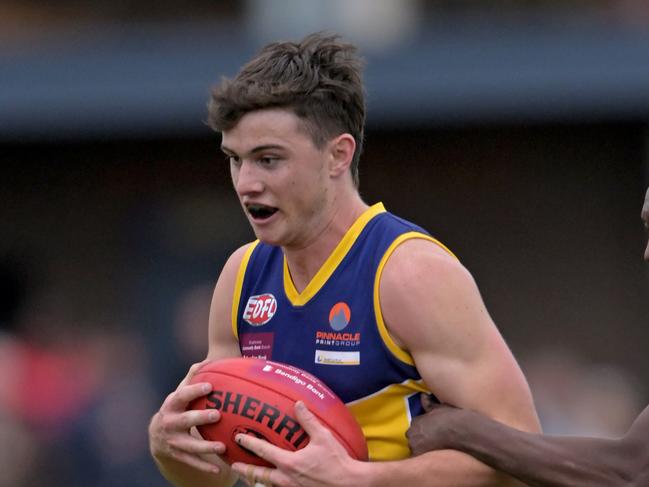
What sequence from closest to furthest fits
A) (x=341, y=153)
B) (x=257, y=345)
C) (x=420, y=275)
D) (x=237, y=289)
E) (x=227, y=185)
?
(x=420, y=275), (x=341, y=153), (x=257, y=345), (x=237, y=289), (x=227, y=185)

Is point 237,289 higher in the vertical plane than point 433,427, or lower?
higher

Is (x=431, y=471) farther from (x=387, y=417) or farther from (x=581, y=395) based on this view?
(x=581, y=395)

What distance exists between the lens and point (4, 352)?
1329 centimetres

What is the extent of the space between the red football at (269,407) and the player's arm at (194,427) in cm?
4

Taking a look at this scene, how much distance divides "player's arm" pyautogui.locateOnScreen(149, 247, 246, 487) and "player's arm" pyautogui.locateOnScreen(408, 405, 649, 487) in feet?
2.41

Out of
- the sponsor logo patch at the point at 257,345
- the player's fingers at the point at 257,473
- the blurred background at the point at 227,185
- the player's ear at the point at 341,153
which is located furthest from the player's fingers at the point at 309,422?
the blurred background at the point at 227,185

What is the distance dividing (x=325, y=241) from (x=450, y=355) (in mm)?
679

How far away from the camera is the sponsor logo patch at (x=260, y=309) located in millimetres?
5430

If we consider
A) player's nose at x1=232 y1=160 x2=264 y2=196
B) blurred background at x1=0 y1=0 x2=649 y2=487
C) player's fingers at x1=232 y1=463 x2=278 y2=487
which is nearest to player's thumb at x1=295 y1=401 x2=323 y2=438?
player's fingers at x1=232 y1=463 x2=278 y2=487

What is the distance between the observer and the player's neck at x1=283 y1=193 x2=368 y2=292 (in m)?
5.35

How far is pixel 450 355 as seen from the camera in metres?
4.97

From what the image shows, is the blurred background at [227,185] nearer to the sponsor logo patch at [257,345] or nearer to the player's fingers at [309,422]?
the sponsor logo patch at [257,345]

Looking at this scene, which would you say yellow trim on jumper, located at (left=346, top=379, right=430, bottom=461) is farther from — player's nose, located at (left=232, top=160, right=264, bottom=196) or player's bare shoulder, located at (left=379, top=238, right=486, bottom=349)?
player's nose, located at (left=232, top=160, right=264, bottom=196)

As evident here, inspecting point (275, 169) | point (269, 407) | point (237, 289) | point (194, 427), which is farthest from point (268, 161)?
point (194, 427)
